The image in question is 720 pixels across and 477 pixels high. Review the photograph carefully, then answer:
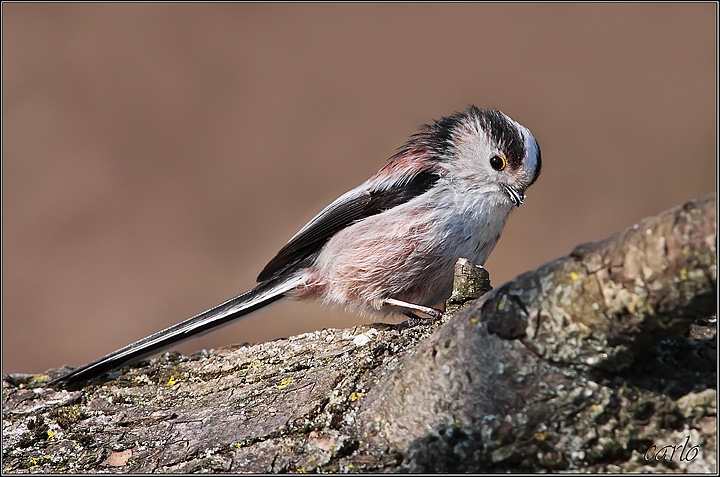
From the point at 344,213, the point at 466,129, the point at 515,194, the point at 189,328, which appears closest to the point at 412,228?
the point at 344,213

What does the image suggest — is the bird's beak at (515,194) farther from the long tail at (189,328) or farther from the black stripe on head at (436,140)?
the long tail at (189,328)

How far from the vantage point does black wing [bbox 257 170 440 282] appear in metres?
3.71

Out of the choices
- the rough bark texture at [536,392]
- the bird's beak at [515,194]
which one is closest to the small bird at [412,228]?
the bird's beak at [515,194]

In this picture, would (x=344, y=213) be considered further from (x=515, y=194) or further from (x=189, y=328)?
(x=189, y=328)

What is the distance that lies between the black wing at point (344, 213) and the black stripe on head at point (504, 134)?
15.2 inches

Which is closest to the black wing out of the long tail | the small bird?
the small bird

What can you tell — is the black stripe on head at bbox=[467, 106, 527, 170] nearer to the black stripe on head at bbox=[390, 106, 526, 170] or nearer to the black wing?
the black stripe on head at bbox=[390, 106, 526, 170]

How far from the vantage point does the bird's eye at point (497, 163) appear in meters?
3.71

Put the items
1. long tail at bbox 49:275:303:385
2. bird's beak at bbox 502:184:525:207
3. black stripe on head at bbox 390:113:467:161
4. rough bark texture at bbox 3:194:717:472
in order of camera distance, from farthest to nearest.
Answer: black stripe on head at bbox 390:113:467:161 < bird's beak at bbox 502:184:525:207 < long tail at bbox 49:275:303:385 < rough bark texture at bbox 3:194:717:472

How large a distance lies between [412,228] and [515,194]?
2.01ft

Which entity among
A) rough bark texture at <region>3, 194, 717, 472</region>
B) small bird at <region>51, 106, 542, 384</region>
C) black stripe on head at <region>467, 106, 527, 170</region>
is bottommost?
rough bark texture at <region>3, 194, 717, 472</region>

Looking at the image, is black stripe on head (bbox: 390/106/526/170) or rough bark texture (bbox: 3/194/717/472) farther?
black stripe on head (bbox: 390/106/526/170)

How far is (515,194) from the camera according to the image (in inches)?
144

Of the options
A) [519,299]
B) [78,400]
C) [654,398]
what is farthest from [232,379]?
[654,398]
